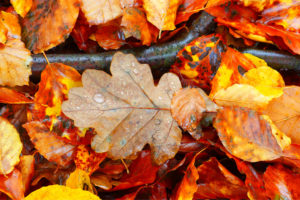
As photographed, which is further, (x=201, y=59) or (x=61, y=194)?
(x=201, y=59)

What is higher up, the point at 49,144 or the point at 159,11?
the point at 159,11

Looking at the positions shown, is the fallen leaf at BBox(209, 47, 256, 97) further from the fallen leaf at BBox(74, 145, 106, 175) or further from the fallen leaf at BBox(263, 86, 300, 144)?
the fallen leaf at BBox(74, 145, 106, 175)

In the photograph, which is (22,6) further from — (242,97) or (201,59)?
(242,97)

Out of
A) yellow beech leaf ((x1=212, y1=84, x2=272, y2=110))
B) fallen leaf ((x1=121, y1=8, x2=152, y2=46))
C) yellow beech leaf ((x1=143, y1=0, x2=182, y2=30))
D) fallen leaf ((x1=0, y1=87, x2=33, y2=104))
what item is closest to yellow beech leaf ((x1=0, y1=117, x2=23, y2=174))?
fallen leaf ((x1=0, y1=87, x2=33, y2=104))

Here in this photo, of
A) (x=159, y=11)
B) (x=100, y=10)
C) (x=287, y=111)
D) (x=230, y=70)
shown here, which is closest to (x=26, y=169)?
(x=100, y=10)

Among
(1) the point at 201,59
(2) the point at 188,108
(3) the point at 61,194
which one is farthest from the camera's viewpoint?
(1) the point at 201,59


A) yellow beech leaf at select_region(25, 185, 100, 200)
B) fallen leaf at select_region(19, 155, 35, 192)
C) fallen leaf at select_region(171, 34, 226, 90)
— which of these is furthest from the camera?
fallen leaf at select_region(171, 34, 226, 90)

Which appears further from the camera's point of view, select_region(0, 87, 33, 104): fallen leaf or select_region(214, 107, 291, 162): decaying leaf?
select_region(0, 87, 33, 104): fallen leaf
